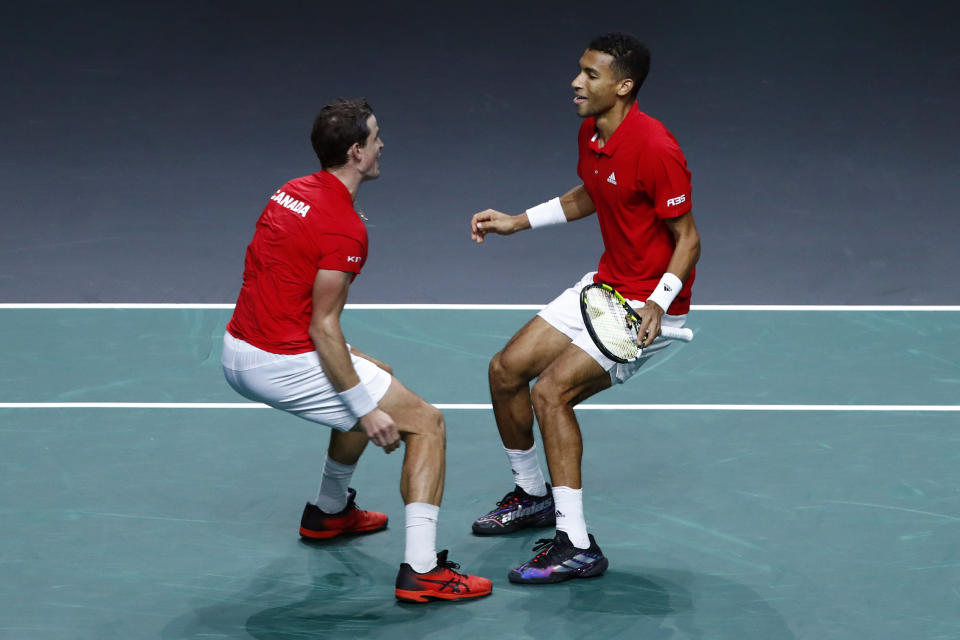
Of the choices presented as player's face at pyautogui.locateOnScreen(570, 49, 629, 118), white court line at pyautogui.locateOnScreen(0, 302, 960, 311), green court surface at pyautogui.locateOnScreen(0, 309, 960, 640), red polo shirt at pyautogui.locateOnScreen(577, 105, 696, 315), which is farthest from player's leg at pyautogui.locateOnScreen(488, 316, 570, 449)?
white court line at pyautogui.locateOnScreen(0, 302, 960, 311)

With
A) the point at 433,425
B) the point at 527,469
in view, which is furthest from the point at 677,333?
the point at 433,425

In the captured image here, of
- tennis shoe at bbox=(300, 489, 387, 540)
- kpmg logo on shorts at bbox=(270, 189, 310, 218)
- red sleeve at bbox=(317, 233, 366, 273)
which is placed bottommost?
tennis shoe at bbox=(300, 489, 387, 540)

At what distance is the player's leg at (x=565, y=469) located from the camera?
217 inches

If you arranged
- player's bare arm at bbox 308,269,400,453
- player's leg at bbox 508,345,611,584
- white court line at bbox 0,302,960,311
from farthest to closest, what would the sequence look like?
white court line at bbox 0,302,960,311
player's leg at bbox 508,345,611,584
player's bare arm at bbox 308,269,400,453

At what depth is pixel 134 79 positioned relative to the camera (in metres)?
11.9

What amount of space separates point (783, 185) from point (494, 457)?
519 cm

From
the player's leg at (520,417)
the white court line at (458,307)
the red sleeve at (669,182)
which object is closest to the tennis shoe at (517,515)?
the player's leg at (520,417)

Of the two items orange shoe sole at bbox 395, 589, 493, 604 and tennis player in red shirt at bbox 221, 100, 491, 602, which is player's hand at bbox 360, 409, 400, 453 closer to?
tennis player in red shirt at bbox 221, 100, 491, 602

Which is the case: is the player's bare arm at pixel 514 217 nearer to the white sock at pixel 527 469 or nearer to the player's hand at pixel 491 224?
the player's hand at pixel 491 224

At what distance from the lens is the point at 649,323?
5.47 meters

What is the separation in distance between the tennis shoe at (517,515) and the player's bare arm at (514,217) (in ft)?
3.92

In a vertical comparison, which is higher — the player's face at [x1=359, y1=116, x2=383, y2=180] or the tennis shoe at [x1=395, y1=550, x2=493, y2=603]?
the player's face at [x1=359, y1=116, x2=383, y2=180]

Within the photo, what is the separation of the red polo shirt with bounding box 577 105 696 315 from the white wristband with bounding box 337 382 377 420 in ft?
4.43

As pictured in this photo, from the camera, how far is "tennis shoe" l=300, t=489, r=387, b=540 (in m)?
5.88
